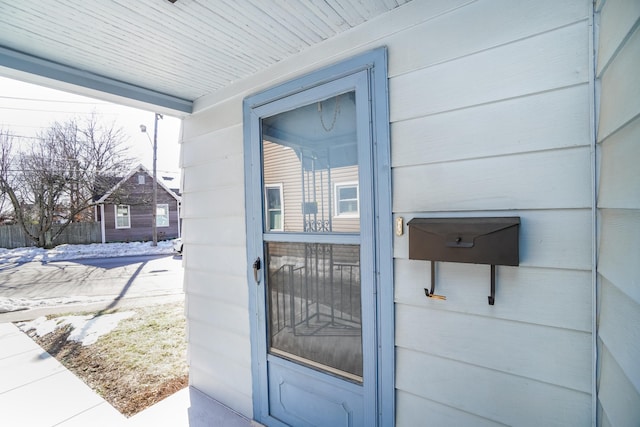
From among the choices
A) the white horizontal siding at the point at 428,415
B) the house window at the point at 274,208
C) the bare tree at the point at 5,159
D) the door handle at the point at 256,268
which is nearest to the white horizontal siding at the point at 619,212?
the white horizontal siding at the point at 428,415

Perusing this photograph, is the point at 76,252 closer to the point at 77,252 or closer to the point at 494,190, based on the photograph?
the point at 77,252

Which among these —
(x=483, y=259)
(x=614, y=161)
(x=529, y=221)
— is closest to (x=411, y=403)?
(x=483, y=259)

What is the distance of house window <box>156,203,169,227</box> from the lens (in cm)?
1466

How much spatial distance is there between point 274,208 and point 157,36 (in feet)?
3.48

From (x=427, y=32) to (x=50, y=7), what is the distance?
1610mm

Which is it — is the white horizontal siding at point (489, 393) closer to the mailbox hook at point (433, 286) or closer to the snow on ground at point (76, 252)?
the mailbox hook at point (433, 286)

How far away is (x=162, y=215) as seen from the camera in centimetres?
1477

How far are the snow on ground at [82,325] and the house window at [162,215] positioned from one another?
38.3ft

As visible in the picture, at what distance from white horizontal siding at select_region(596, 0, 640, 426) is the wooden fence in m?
17.0

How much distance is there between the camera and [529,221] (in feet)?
3.27

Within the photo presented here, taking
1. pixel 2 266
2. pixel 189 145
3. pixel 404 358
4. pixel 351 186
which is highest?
pixel 189 145

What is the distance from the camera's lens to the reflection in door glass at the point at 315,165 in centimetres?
141

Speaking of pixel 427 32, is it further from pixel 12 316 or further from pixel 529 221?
pixel 12 316

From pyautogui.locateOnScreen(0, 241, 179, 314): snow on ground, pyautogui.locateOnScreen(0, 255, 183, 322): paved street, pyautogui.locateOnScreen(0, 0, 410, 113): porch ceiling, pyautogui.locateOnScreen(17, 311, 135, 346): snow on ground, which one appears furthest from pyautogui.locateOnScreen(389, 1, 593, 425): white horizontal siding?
pyautogui.locateOnScreen(0, 241, 179, 314): snow on ground
